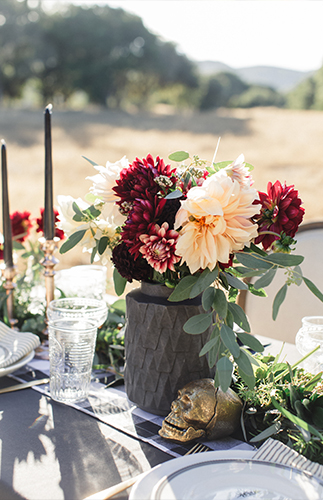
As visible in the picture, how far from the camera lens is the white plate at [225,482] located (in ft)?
1.32

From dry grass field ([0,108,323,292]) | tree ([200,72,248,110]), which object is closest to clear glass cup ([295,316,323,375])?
dry grass field ([0,108,323,292])

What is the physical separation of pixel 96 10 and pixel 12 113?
1202cm

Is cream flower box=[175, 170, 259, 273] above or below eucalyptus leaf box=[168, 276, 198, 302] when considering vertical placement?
above

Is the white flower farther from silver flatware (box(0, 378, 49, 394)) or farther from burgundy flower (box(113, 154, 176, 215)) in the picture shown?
silver flatware (box(0, 378, 49, 394))

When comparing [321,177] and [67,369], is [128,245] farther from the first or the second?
[321,177]

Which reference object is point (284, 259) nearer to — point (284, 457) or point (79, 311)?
point (284, 457)

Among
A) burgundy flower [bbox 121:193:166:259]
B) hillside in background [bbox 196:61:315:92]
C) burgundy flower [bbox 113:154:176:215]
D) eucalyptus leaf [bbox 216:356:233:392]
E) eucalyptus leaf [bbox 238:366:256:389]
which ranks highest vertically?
burgundy flower [bbox 113:154:176:215]

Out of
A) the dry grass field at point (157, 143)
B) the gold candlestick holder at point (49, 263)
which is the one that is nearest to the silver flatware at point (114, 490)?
the gold candlestick holder at point (49, 263)

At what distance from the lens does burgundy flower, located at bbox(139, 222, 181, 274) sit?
1.63 feet

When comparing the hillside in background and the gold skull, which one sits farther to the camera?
the hillside in background

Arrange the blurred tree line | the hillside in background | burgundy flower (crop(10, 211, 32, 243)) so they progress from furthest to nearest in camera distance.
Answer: the blurred tree line
the hillside in background
burgundy flower (crop(10, 211, 32, 243))

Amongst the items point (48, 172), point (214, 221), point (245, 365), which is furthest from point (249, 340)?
point (48, 172)

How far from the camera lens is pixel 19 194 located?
24.0ft

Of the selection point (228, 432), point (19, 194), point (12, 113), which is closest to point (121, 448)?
point (228, 432)
